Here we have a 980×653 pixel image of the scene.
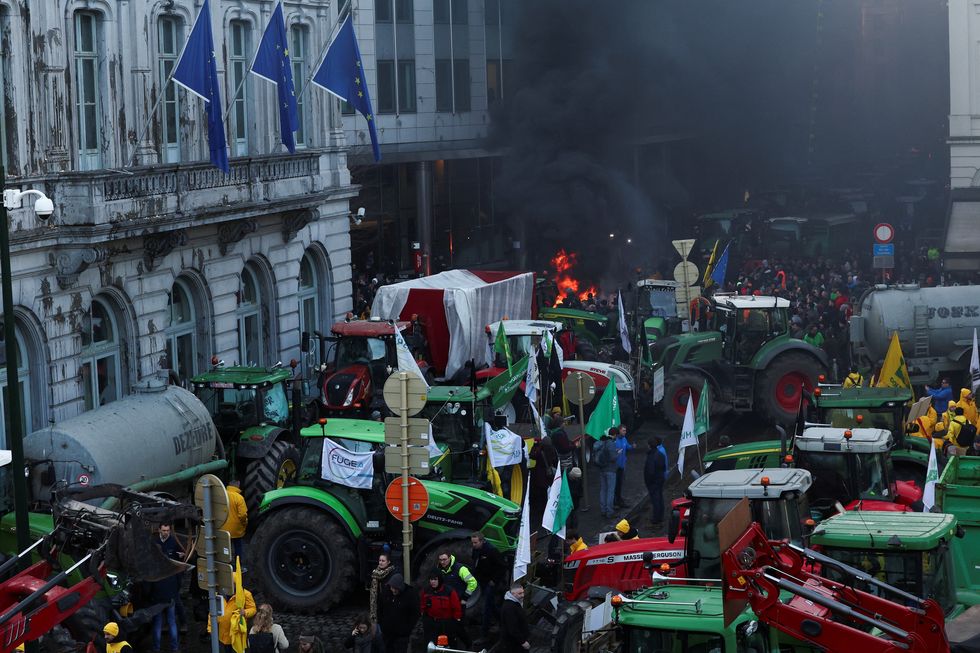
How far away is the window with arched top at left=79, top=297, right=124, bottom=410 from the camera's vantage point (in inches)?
1014

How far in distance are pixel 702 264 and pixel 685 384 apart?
22.4m

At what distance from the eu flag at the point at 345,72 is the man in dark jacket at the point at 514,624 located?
15.7 m

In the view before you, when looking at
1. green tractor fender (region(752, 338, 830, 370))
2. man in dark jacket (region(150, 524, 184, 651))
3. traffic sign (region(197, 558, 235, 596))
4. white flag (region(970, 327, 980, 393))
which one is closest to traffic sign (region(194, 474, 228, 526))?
traffic sign (region(197, 558, 235, 596))

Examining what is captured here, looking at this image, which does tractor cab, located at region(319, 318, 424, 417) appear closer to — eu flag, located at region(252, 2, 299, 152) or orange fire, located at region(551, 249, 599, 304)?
eu flag, located at region(252, 2, 299, 152)

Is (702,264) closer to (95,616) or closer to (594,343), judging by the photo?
(594,343)

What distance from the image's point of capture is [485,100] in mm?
53188

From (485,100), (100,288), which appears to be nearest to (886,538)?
(100,288)

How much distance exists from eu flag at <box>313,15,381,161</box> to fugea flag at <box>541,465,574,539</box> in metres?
13.4

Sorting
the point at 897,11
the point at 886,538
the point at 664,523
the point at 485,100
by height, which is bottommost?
the point at 664,523

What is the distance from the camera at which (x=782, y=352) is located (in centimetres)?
2722

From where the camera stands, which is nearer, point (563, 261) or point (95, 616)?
point (95, 616)

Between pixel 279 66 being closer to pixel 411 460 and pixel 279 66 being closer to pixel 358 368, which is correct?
pixel 358 368

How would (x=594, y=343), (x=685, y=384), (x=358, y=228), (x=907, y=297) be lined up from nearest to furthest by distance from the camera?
(x=685, y=384), (x=907, y=297), (x=594, y=343), (x=358, y=228)

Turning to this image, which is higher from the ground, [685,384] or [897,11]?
[897,11]
